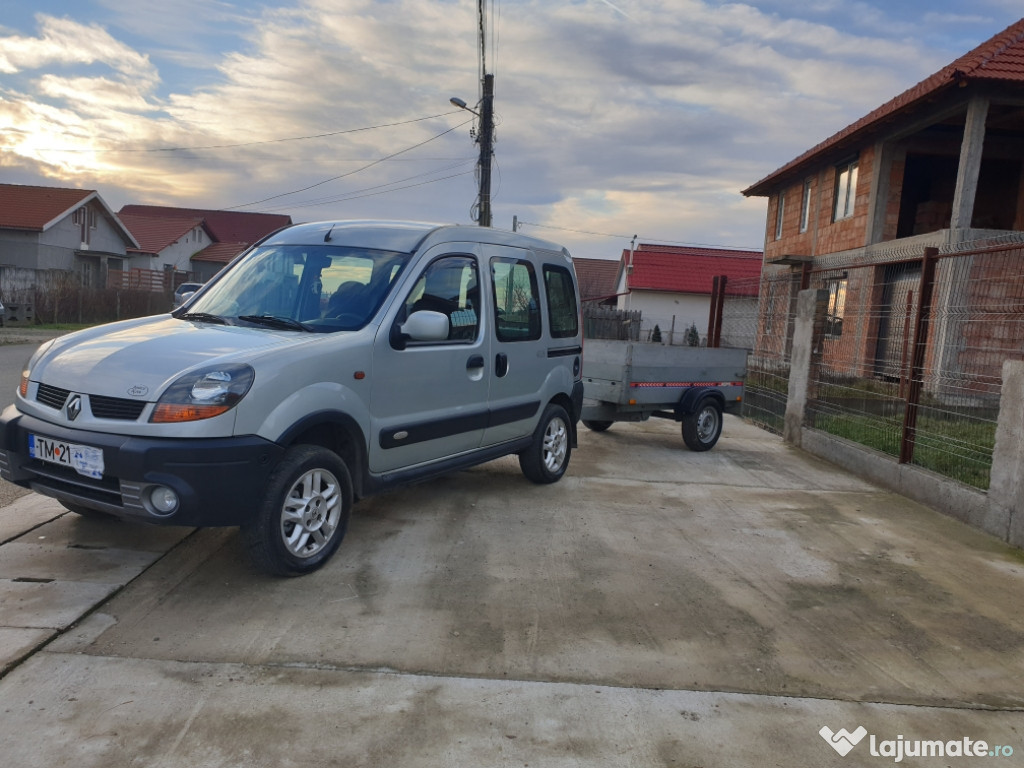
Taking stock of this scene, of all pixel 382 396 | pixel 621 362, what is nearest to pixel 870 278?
pixel 621 362

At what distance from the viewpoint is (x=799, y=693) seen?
3193 millimetres

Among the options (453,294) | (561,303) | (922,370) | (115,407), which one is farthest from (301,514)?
(922,370)

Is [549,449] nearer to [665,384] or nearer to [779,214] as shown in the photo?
[665,384]

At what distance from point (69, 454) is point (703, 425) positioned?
21.6 feet

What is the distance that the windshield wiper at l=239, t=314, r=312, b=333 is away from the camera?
173 inches

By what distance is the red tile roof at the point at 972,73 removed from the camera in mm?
12875

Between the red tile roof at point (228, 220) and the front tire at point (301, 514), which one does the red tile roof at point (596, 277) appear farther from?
the front tire at point (301, 514)

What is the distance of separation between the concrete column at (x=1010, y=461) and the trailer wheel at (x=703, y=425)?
3146 mm

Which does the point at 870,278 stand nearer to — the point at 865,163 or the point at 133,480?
the point at 865,163

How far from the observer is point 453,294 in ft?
17.0

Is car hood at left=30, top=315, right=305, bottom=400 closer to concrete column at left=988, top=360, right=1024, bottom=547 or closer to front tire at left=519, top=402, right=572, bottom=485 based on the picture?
front tire at left=519, top=402, right=572, bottom=485

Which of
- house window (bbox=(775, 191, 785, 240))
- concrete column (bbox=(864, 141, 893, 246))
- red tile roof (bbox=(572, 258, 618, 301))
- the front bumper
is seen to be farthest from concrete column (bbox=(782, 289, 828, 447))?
red tile roof (bbox=(572, 258, 618, 301))

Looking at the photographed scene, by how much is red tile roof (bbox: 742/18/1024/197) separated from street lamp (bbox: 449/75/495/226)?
8590 millimetres

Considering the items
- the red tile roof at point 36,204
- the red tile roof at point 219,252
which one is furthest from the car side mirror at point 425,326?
the red tile roof at point 219,252
